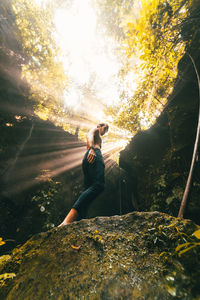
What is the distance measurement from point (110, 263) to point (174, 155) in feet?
11.7

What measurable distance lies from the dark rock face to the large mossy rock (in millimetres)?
2039

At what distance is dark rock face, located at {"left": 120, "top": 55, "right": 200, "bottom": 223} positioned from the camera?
308 cm

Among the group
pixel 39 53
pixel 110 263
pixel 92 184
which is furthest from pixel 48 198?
pixel 39 53

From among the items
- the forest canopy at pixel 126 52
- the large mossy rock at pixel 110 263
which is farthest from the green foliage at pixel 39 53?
the large mossy rock at pixel 110 263

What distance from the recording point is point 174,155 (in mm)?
3629

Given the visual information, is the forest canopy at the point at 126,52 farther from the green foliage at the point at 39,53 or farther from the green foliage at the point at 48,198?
the green foliage at the point at 48,198

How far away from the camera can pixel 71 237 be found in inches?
47.3

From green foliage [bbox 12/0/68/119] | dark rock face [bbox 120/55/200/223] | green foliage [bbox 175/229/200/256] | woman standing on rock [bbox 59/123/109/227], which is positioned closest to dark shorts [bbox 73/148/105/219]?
woman standing on rock [bbox 59/123/109/227]

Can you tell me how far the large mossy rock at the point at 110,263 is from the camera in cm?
70

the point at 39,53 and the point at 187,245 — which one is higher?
the point at 39,53

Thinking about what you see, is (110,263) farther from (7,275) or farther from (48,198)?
(48,198)

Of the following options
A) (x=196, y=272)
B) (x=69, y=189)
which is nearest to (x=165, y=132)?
(x=196, y=272)

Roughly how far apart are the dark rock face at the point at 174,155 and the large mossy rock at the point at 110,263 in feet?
→ 6.69

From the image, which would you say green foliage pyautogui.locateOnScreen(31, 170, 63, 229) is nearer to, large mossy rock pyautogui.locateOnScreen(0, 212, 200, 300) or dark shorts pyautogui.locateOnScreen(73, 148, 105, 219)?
dark shorts pyautogui.locateOnScreen(73, 148, 105, 219)
